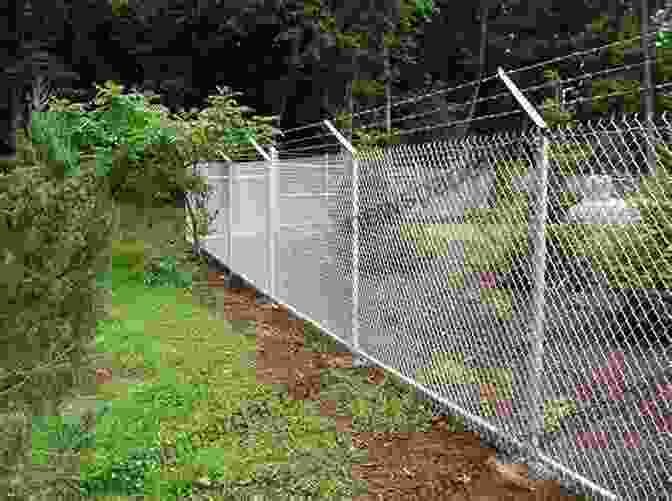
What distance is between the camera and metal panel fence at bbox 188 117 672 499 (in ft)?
10.7

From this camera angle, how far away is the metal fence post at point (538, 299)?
344cm

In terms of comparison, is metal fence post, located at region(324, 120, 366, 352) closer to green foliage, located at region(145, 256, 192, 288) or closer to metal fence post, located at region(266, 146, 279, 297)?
metal fence post, located at region(266, 146, 279, 297)

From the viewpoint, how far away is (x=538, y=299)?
351 cm

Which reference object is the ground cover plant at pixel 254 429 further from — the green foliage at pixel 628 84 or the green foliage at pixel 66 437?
the green foliage at pixel 628 84

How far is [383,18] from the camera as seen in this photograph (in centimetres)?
2208

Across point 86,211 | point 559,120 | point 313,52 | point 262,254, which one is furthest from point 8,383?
point 313,52

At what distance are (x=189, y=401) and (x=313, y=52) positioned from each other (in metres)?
17.9

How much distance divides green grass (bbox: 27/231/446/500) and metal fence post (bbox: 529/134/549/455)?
3.32 feet

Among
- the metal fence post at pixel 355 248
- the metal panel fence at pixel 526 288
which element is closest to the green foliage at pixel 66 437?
the metal panel fence at pixel 526 288

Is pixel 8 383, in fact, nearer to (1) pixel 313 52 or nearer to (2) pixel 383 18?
(1) pixel 313 52

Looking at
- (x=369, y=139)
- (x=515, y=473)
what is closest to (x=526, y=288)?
(x=515, y=473)

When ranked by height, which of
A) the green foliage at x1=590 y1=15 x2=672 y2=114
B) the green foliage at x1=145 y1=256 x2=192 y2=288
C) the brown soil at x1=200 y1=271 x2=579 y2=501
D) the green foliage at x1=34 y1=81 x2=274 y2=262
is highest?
the green foliage at x1=590 y1=15 x2=672 y2=114

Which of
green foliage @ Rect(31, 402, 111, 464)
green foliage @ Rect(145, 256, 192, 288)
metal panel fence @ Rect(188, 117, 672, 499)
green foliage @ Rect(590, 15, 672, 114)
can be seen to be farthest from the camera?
green foliage @ Rect(590, 15, 672, 114)

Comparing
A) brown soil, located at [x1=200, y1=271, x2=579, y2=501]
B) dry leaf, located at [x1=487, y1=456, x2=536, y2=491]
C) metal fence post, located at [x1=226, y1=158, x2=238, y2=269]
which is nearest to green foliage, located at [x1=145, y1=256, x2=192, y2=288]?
metal fence post, located at [x1=226, y1=158, x2=238, y2=269]
